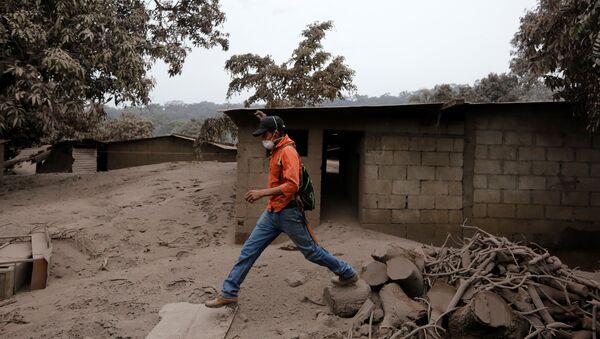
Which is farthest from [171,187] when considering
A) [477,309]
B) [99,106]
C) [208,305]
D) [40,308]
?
[477,309]

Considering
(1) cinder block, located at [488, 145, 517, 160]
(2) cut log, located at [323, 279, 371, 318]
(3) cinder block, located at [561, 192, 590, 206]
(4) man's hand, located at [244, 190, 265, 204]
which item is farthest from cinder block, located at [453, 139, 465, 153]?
(4) man's hand, located at [244, 190, 265, 204]

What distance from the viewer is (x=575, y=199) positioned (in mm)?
7605

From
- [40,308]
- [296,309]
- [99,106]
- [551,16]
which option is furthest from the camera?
[99,106]

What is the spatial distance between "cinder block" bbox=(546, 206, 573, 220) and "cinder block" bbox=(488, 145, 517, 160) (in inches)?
44.8

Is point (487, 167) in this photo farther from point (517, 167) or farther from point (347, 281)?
point (347, 281)

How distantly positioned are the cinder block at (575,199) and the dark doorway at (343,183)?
3720mm

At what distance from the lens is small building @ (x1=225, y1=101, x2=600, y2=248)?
740cm

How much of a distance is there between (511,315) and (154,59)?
34.0 ft

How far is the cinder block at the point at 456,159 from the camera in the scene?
24.7 ft

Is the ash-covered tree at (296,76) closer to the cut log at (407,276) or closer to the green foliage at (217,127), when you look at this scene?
the green foliage at (217,127)

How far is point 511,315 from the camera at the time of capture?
329 cm

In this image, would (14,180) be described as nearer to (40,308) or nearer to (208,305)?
(40,308)

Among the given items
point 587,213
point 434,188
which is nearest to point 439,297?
point 434,188

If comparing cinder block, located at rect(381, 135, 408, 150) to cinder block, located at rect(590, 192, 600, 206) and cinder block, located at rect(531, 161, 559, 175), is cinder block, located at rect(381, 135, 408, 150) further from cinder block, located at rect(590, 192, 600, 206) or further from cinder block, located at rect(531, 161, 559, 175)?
cinder block, located at rect(590, 192, 600, 206)
